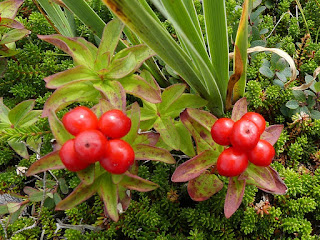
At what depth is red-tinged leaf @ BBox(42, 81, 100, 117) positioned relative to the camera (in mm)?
1476

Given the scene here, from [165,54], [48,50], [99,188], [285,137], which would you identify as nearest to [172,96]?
[165,54]

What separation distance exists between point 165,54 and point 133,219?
0.92m

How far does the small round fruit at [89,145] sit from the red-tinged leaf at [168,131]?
0.54 meters

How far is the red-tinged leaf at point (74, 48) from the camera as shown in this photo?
1496mm

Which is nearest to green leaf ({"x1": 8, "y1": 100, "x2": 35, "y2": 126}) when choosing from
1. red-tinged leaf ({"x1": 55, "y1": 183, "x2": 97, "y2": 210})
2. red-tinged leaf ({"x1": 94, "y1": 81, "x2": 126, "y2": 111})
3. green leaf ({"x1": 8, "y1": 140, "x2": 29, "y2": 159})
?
green leaf ({"x1": 8, "y1": 140, "x2": 29, "y2": 159})

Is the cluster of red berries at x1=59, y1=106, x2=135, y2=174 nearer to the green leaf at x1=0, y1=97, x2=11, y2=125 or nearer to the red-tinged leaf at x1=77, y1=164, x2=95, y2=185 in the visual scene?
the red-tinged leaf at x1=77, y1=164, x2=95, y2=185

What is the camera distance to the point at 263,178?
1405 mm

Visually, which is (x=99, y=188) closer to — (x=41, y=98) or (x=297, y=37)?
(x=41, y=98)

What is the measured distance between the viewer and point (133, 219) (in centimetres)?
187

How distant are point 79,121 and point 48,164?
0.27 meters

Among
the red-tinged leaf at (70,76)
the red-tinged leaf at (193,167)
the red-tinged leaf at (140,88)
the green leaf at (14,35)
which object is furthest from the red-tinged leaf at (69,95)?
the green leaf at (14,35)

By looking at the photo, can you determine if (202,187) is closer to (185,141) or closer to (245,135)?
(185,141)

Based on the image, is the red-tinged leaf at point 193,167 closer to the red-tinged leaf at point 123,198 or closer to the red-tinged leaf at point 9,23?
the red-tinged leaf at point 123,198

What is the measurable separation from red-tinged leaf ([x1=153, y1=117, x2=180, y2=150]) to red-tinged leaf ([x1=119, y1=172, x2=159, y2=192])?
0.30m
